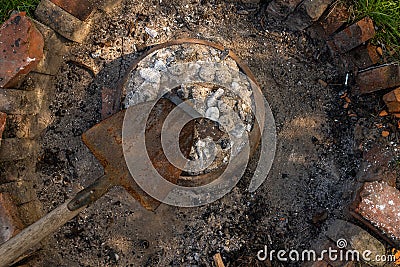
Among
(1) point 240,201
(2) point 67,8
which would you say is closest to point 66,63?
(2) point 67,8

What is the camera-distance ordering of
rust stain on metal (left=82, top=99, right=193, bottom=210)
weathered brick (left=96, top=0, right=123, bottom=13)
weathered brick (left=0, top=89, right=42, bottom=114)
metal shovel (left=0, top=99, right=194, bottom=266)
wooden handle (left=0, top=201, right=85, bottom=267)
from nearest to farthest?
Answer: wooden handle (left=0, top=201, right=85, bottom=267) < metal shovel (left=0, top=99, right=194, bottom=266) < rust stain on metal (left=82, top=99, right=193, bottom=210) < weathered brick (left=0, top=89, right=42, bottom=114) < weathered brick (left=96, top=0, right=123, bottom=13)

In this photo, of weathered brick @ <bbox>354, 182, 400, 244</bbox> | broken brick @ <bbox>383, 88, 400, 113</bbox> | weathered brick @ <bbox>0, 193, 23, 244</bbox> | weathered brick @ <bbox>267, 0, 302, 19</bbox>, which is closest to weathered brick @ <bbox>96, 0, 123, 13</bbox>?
weathered brick @ <bbox>267, 0, 302, 19</bbox>

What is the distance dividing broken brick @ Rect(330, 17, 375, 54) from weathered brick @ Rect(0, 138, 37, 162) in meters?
2.22

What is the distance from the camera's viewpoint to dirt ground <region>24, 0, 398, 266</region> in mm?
3174

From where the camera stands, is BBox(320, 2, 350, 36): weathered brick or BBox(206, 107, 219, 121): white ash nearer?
BBox(206, 107, 219, 121): white ash

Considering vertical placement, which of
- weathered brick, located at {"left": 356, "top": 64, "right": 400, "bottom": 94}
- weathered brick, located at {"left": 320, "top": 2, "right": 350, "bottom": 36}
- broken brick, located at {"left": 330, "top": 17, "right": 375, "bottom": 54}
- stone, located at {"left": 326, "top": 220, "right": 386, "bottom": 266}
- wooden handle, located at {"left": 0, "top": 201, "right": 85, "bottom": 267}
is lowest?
stone, located at {"left": 326, "top": 220, "right": 386, "bottom": 266}

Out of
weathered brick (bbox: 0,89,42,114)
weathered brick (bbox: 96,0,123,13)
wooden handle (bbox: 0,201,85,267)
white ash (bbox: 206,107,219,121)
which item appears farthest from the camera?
weathered brick (bbox: 96,0,123,13)

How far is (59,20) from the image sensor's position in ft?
10.0

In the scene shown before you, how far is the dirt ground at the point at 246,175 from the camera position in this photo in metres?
3.17

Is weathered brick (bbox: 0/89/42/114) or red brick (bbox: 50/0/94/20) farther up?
red brick (bbox: 50/0/94/20)

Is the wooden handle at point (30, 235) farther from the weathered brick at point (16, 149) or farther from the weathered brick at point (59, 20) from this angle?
the weathered brick at point (59, 20)

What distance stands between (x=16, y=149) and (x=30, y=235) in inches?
38.0

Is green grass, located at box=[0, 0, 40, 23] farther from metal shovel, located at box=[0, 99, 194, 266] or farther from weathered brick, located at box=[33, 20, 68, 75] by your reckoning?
metal shovel, located at box=[0, 99, 194, 266]

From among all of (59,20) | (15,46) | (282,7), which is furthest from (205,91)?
(15,46)
